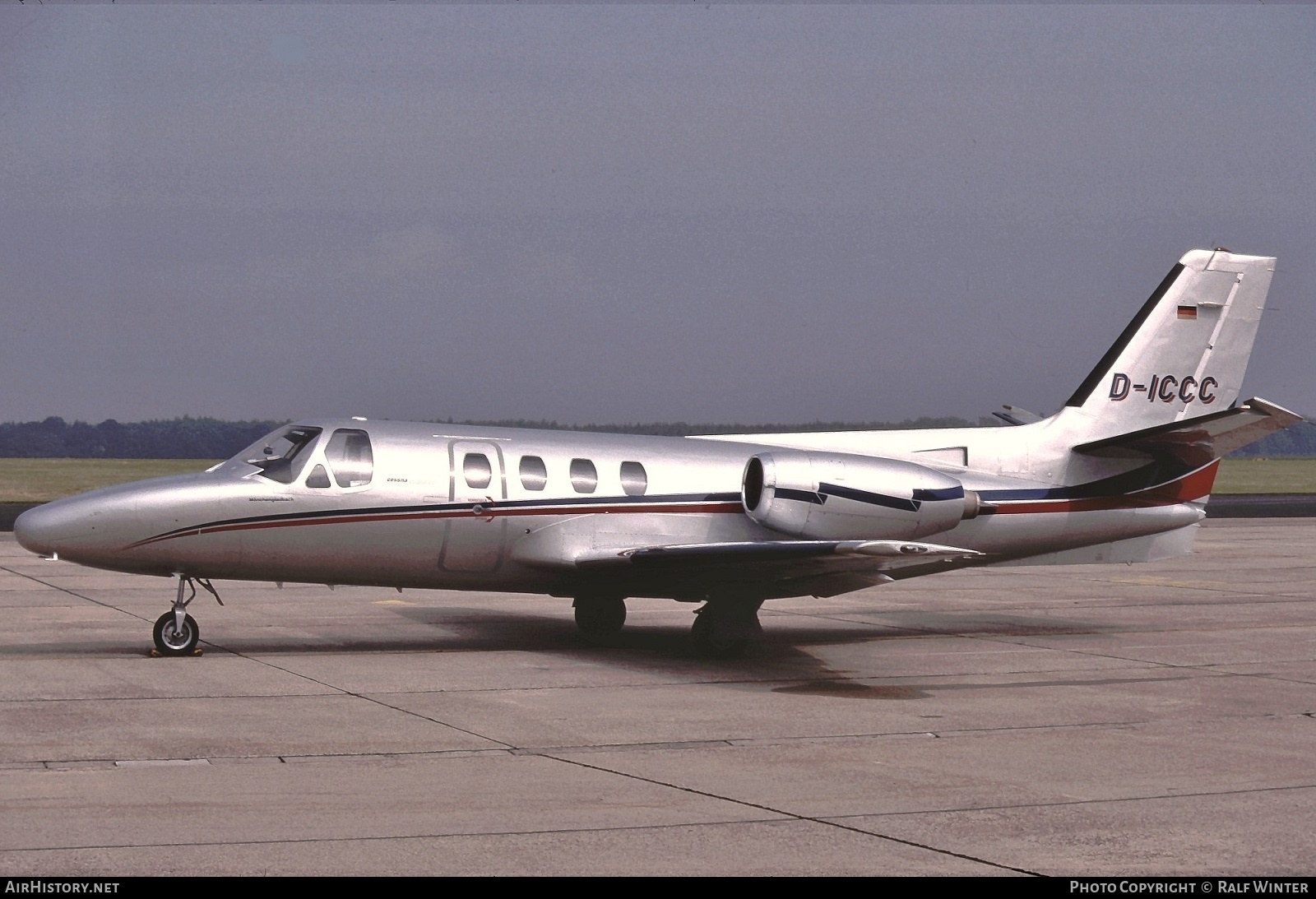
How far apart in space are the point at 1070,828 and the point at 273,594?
55.1ft

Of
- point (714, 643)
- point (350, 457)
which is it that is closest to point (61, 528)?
point (350, 457)

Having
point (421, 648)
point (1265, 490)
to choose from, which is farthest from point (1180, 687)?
point (1265, 490)

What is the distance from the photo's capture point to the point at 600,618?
59.1ft

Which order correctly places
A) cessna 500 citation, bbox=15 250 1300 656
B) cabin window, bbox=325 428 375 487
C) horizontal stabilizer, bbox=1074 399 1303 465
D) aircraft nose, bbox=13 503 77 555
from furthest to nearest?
horizontal stabilizer, bbox=1074 399 1303 465 < cabin window, bbox=325 428 375 487 < cessna 500 citation, bbox=15 250 1300 656 < aircraft nose, bbox=13 503 77 555

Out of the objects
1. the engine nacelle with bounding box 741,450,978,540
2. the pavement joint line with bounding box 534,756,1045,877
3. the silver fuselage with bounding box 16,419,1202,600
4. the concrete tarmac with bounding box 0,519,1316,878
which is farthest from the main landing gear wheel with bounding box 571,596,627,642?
the pavement joint line with bounding box 534,756,1045,877

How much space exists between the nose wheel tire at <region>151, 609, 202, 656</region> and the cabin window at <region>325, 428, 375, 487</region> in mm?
2225

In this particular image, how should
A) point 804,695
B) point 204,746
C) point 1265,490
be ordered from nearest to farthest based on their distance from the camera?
A: point 204,746, point 804,695, point 1265,490

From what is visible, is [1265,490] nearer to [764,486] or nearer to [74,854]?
[764,486]

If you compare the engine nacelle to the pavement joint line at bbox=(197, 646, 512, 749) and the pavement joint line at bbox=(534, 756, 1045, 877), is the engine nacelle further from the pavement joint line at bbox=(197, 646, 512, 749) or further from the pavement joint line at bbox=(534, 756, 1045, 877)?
the pavement joint line at bbox=(534, 756, 1045, 877)

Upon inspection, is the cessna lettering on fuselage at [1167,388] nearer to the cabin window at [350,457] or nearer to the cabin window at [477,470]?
the cabin window at [477,470]

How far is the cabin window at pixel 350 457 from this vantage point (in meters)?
16.4

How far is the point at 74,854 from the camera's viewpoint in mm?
7754

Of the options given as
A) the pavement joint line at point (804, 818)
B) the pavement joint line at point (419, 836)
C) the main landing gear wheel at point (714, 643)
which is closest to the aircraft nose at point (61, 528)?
the main landing gear wheel at point (714, 643)

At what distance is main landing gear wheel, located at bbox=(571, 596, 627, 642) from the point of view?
59.0 feet
